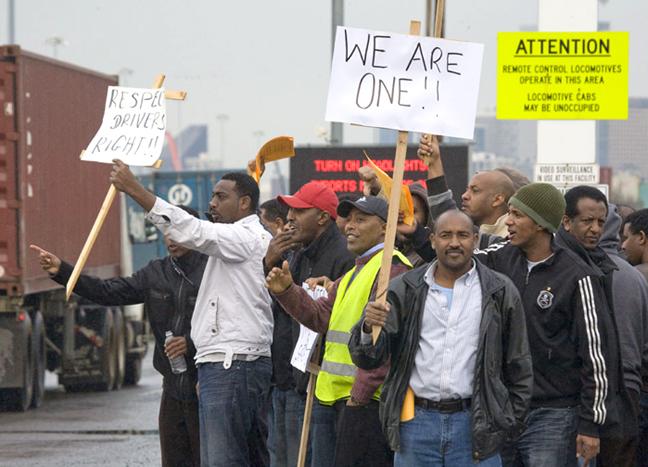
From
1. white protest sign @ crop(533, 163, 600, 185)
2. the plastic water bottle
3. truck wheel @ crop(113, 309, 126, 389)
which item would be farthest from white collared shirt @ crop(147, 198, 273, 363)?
truck wheel @ crop(113, 309, 126, 389)

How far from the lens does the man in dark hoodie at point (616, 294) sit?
7.48 m

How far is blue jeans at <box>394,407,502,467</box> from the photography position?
6.62 m

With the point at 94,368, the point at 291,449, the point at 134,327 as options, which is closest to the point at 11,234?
the point at 94,368

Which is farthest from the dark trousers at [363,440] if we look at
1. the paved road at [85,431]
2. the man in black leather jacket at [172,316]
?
the paved road at [85,431]

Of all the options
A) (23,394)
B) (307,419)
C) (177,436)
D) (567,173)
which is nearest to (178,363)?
(177,436)

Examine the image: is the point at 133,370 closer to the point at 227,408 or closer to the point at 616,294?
the point at 227,408

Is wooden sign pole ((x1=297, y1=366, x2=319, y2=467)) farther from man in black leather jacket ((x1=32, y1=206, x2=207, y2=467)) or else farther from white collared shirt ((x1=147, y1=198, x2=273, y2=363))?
man in black leather jacket ((x1=32, y1=206, x2=207, y2=467))

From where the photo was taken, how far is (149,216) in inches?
313

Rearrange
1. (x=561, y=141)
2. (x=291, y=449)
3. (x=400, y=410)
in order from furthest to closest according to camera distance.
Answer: (x=561, y=141), (x=291, y=449), (x=400, y=410)

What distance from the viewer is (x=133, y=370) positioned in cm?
2323

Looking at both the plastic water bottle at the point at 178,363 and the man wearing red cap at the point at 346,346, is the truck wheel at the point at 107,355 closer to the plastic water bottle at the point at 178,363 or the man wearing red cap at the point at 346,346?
the plastic water bottle at the point at 178,363

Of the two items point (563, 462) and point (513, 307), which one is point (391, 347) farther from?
point (563, 462)

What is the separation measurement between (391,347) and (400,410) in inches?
10.4

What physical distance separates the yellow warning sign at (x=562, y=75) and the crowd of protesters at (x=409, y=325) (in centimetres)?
383
